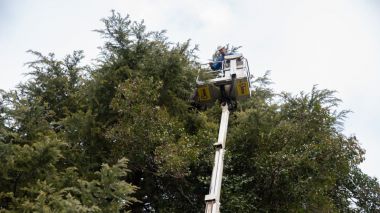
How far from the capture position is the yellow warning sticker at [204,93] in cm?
1406

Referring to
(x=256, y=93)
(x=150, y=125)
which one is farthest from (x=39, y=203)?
(x=256, y=93)

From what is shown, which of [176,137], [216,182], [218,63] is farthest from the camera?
[218,63]

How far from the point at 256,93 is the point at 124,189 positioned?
11.4m

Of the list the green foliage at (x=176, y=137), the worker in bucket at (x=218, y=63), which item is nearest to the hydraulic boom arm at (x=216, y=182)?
the green foliage at (x=176, y=137)

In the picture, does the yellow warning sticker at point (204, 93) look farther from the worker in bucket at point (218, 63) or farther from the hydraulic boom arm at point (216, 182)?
the hydraulic boom arm at point (216, 182)

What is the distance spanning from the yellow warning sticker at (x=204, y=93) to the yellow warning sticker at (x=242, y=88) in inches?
39.8

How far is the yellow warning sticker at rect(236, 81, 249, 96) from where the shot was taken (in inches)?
542

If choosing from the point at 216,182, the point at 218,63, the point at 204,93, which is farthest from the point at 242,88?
the point at 216,182

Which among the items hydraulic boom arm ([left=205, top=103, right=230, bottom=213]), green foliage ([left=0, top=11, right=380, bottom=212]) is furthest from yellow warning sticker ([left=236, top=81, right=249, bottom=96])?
hydraulic boom arm ([left=205, top=103, right=230, bottom=213])

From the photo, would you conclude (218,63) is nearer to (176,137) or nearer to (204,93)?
(204,93)

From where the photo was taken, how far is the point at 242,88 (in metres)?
13.8

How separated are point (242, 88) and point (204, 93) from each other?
4.31 feet

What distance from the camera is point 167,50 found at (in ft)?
47.3


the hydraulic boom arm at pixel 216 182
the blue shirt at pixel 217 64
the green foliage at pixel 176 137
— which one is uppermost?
the blue shirt at pixel 217 64
